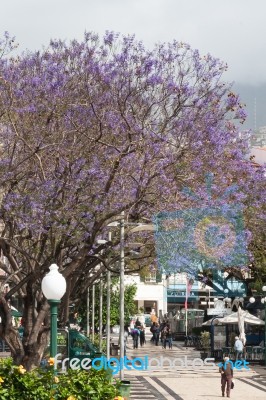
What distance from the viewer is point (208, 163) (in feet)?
84.7

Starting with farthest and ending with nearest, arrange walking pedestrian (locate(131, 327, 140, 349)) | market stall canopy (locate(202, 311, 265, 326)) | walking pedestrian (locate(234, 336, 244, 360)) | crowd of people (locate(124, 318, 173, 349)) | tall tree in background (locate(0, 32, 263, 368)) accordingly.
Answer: crowd of people (locate(124, 318, 173, 349)) → walking pedestrian (locate(131, 327, 140, 349)) → market stall canopy (locate(202, 311, 265, 326)) → walking pedestrian (locate(234, 336, 244, 360)) → tall tree in background (locate(0, 32, 263, 368))

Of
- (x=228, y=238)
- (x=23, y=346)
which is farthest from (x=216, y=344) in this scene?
(x=23, y=346)

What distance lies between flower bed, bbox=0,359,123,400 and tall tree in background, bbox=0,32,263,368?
10922mm

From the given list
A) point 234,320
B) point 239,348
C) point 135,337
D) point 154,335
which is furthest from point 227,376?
point 154,335

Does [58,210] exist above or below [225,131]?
below

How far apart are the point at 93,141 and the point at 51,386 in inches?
488

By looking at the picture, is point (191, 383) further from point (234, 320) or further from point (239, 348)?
point (234, 320)

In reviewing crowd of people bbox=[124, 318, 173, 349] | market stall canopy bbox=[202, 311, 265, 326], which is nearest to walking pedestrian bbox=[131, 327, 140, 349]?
crowd of people bbox=[124, 318, 173, 349]

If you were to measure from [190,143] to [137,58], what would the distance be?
277 cm

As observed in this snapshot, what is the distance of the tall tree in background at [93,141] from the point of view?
2497 cm

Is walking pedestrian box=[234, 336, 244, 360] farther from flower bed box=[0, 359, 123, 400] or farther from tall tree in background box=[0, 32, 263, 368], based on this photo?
flower bed box=[0, 359, 123, 400]

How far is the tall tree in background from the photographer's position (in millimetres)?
24969

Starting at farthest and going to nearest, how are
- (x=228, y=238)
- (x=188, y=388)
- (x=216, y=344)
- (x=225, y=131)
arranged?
(x=216, y=344)
(x=228, y=238)
(x=188, y=388)
(x=225, y=131)

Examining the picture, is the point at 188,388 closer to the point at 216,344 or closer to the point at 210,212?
the point at 210,212
